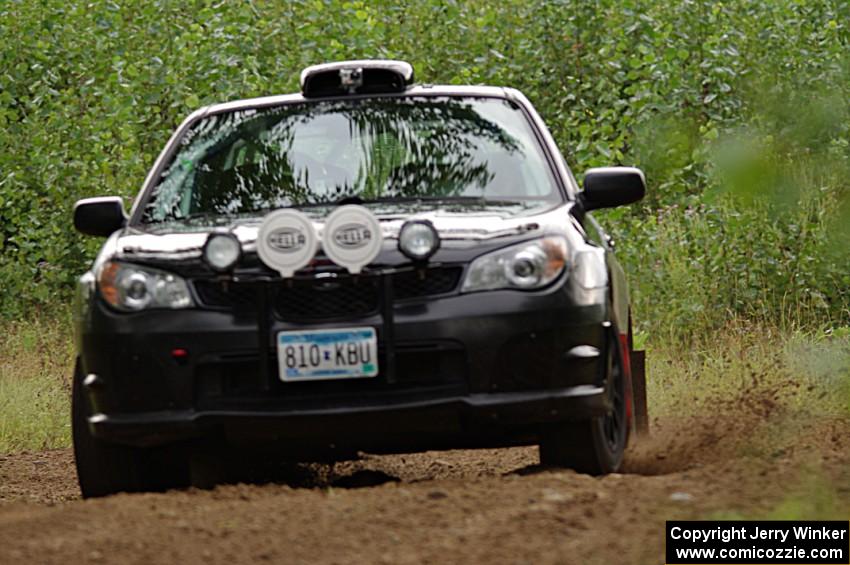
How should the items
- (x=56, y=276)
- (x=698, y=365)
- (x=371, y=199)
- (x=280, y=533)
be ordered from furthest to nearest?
(x=56, y=276) < (x=698, y=365) < (x=371, y=199) < (x=280, y=533)

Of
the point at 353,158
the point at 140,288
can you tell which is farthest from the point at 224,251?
the point at 353,158

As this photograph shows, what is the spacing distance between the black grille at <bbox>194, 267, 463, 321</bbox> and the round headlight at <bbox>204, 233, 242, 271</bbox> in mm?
82

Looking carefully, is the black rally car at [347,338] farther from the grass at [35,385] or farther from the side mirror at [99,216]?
the grass at [35,385]

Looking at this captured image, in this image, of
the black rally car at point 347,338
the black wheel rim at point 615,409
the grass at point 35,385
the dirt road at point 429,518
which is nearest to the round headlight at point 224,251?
the black rally car at point 347,338

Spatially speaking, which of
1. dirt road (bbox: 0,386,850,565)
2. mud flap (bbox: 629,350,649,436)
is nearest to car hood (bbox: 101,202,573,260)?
dirt road (bbox: 0,386,850,565)

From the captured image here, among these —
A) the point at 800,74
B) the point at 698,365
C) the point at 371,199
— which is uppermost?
the point at 800,74

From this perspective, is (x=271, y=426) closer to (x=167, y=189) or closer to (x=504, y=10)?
(x=167, y=189)

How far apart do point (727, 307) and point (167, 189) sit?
595cm

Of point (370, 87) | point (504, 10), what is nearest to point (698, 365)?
point (370, 87)

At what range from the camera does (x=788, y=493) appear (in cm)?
484

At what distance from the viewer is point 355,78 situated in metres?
7.16

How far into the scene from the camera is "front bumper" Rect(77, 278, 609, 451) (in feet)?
18.0

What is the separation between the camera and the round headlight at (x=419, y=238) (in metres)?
5.53

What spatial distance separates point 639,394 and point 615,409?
1.84 m
